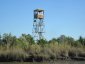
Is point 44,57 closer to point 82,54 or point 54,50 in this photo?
point 54,50

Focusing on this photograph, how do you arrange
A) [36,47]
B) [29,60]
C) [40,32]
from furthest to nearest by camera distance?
[40,32], [36,47], [29,60]

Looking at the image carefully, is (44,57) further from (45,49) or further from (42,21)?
(42,21)

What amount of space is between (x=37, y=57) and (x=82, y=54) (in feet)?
18.1

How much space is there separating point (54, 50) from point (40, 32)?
982 inches

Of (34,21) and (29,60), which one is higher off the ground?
(34,21)

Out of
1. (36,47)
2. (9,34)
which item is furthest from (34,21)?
(36,47)

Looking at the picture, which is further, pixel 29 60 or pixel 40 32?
pixel 40 32

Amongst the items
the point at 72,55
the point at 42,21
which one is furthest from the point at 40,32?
the point at 72,55

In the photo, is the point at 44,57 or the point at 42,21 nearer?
the point at 44,57

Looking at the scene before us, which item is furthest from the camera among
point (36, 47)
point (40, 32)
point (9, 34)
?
point (40, 32)

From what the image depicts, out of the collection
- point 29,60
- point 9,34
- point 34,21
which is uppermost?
point 34,21

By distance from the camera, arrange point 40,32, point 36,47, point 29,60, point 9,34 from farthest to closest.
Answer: point 40,32, point 9,34, point 36,47, point 29,60

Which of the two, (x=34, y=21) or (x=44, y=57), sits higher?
(x=34, y=21)

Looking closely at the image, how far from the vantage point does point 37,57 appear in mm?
32875
